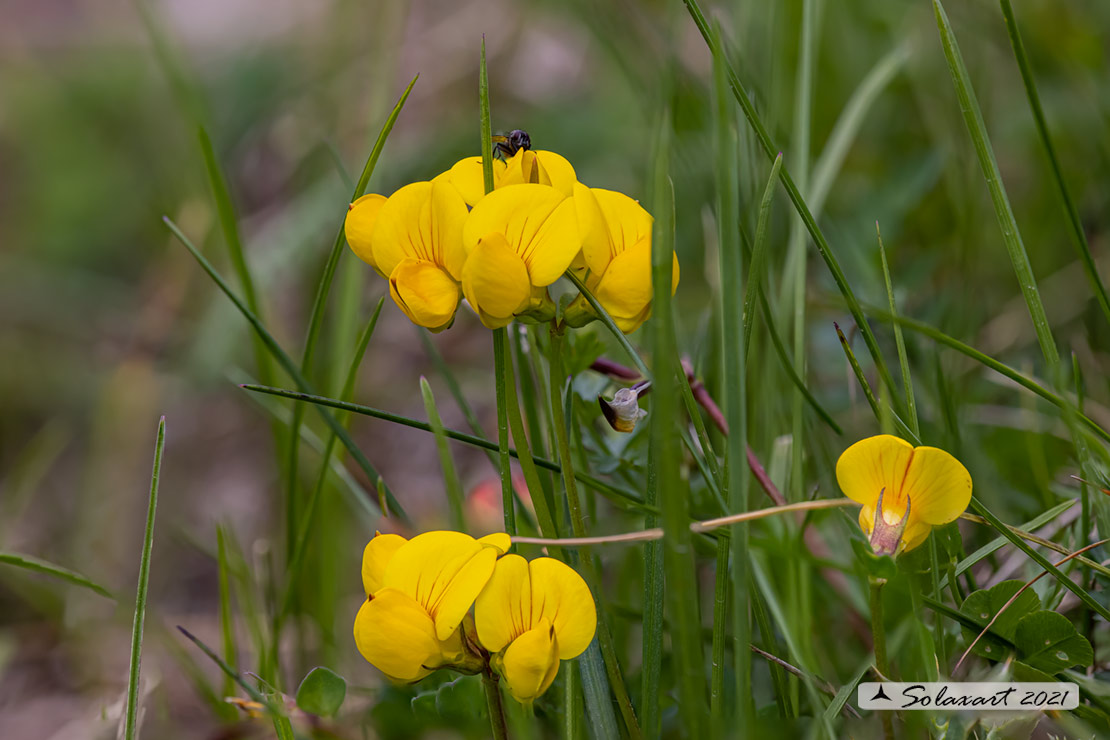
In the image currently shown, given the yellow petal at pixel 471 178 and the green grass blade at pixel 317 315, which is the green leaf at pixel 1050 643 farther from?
the green grass blade at pixel 317 315

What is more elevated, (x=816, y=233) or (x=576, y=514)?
(x=816, y=233)

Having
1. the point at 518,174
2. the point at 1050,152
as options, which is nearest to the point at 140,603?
the point at 518,174

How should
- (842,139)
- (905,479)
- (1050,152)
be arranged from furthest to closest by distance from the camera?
1. (842,139)
2. (1050,152)
3. (905,479)

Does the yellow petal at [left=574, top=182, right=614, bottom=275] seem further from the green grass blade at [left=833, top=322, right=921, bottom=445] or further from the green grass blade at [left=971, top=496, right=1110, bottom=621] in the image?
the green grass blade at [left=971, top=496, right=1110, bottom=621]

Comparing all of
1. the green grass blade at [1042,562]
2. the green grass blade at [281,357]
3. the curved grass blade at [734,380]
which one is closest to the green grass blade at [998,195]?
the green grass blade at [1042,562]

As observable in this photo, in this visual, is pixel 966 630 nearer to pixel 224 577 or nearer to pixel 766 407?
pixel 766 407

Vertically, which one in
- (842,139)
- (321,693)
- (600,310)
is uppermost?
(842,139)

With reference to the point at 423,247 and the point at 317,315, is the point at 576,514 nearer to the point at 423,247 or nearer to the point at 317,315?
the point at 423,247
